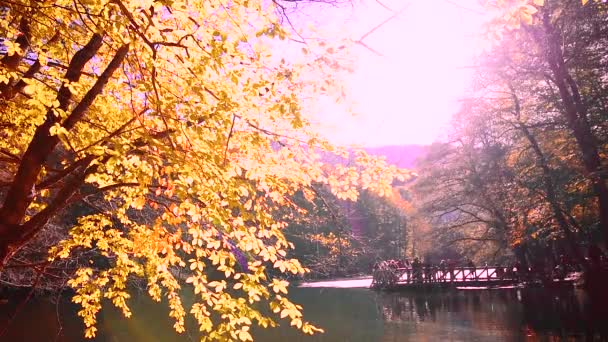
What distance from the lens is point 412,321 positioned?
72.7ft

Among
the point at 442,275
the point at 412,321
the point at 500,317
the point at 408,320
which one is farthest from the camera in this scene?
the point at 442,275

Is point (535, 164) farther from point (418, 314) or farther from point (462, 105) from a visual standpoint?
point (418, 314)

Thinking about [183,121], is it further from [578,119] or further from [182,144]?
[578,119]

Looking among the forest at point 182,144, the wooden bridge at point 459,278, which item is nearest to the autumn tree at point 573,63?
the wooden bridge at point 459,278

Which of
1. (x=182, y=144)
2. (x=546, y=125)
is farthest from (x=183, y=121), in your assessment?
(x=546, y=125)

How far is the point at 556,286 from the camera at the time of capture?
28.3 meters

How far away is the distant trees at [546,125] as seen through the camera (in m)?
19.8

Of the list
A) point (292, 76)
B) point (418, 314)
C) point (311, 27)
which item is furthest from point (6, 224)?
point (418, 314)

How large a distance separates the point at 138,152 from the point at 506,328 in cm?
1776

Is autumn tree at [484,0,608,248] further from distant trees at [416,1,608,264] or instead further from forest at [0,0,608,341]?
forest at [0,0,608,341]

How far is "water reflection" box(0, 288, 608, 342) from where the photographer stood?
56.4 feet

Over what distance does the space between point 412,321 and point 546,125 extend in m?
11.7

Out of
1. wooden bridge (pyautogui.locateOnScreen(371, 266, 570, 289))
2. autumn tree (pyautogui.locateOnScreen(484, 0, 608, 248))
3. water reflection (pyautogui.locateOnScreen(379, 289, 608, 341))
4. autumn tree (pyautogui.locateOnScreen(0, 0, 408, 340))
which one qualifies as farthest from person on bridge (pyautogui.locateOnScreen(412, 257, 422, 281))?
autumn tree (pyautogui.locateOnScreen(0, 0, 408, 340))

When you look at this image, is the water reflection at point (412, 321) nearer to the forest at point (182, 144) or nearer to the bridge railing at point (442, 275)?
the bridge railing at point (442, 275)
